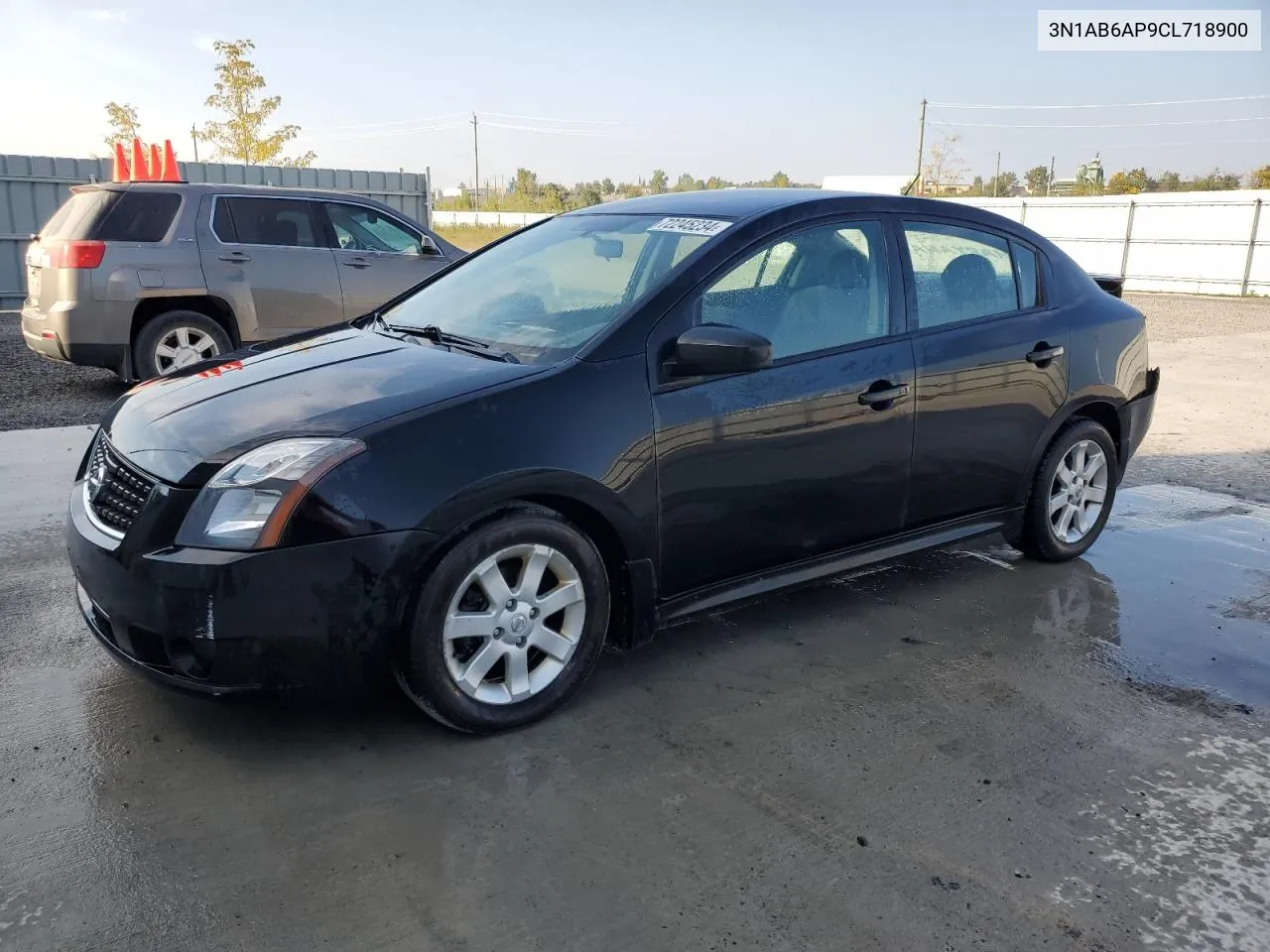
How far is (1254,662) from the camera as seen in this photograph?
12.9 feet

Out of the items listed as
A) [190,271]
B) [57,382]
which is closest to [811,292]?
[190,271]

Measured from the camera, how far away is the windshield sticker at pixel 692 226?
3803mm

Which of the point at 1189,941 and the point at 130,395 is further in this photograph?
the point at 130,395

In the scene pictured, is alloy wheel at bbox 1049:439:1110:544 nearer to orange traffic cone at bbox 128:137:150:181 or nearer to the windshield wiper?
the windshield wiper

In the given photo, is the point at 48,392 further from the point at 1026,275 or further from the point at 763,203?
the point at 1026,275

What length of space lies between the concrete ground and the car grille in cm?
66

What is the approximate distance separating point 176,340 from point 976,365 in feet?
22.0

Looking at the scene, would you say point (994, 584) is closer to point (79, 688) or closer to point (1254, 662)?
point (1254, 662)

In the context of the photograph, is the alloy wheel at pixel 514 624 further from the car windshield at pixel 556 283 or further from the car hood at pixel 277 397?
the car windshield at pixel 556 283

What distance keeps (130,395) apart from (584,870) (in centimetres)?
237

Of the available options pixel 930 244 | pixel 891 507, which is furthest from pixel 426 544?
pixel 930 244

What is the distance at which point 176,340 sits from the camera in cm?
850

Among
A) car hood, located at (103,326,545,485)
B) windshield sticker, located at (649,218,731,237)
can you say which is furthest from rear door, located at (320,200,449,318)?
windshield sticker, located at (649,218,731,237)

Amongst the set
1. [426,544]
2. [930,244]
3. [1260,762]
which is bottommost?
[1260,762]
